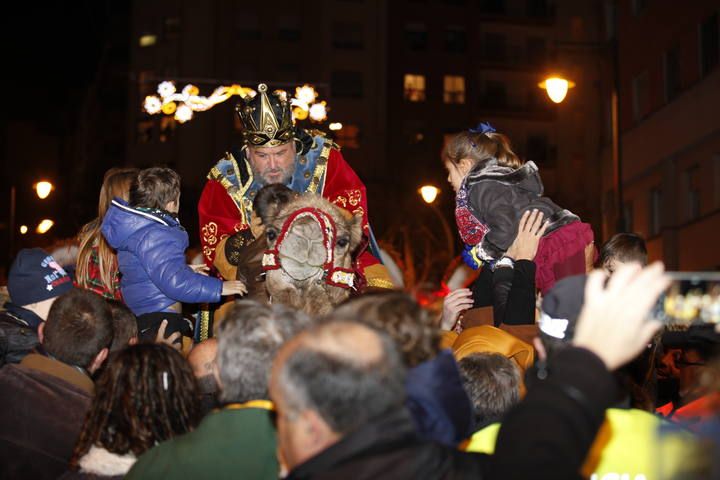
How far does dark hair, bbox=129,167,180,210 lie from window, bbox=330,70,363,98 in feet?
144

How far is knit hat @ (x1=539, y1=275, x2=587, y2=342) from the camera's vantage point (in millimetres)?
3398

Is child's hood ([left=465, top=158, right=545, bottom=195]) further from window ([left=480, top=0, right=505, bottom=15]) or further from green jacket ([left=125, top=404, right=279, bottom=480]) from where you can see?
window ([left=480, top=0, right=505, bottom=15])

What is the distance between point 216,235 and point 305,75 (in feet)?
139

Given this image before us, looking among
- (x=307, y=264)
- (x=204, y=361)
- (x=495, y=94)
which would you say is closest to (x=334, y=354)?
(x=204, y=361)

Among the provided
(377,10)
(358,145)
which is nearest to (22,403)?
(358,145)

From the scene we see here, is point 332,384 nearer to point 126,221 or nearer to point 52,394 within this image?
point 52,394

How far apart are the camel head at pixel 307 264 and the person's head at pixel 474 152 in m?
1.12

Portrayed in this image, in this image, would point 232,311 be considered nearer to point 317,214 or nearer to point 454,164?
point 317,214

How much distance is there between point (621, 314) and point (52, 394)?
10.2 feet

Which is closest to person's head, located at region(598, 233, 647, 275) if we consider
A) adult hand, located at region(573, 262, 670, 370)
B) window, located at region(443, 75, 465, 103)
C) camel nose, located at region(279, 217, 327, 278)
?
camel nose, located at region(279, 217, 327, 278)

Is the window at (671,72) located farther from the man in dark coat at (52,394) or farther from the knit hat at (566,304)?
the knit hat at (566,304)

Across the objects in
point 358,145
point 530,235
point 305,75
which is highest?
point 305,75

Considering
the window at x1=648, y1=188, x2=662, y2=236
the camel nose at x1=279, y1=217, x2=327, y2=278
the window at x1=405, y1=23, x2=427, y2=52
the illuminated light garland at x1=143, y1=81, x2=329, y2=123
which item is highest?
the window at x1=405, y1=23, x2=427, y2=52

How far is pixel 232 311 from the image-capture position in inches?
157
